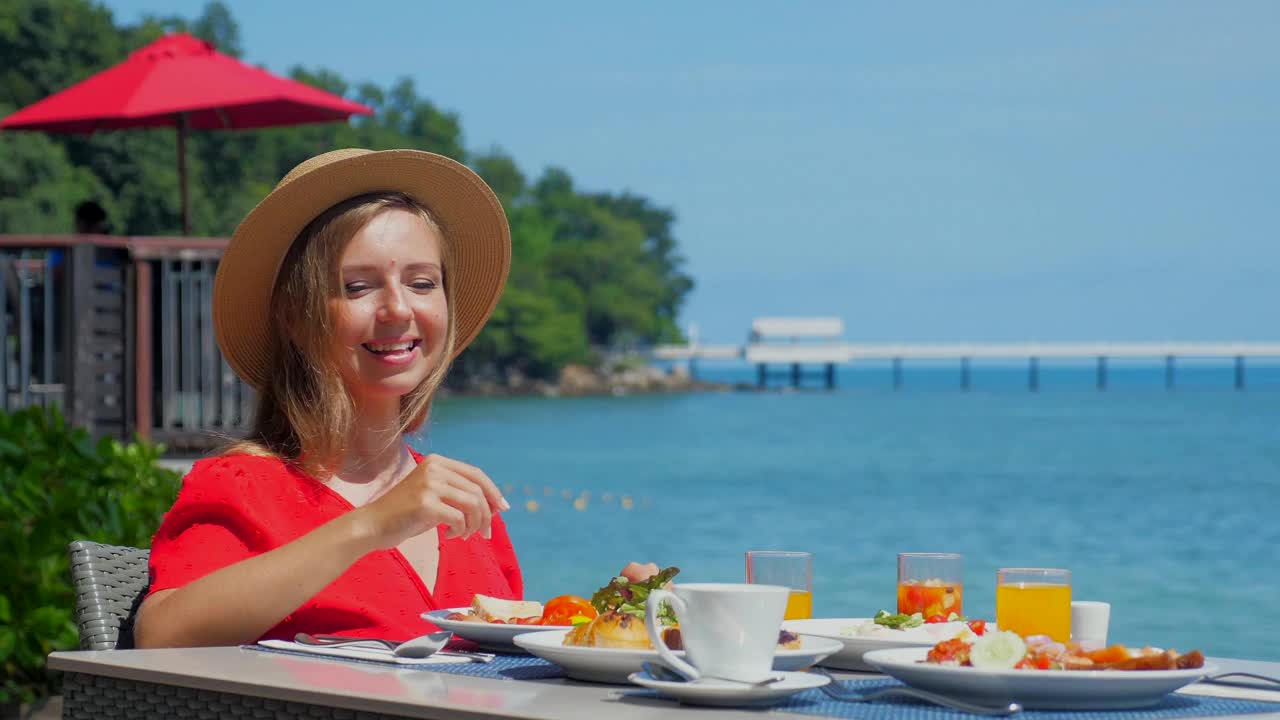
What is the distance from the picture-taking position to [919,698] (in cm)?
148

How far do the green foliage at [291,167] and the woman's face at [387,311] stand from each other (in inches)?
1565

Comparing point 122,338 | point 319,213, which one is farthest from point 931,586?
point 122,338

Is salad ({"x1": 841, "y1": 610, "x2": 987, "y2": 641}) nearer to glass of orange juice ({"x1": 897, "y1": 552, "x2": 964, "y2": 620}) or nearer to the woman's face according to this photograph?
glass of orange juice ({"x1": 897, "y1": 552, "x2": 964, "y2": 620})


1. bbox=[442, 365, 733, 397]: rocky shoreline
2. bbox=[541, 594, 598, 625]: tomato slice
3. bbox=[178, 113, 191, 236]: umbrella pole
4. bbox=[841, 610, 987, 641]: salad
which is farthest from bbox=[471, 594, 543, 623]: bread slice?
bbox=[442, 365, 733, 397]: rocky shoreline

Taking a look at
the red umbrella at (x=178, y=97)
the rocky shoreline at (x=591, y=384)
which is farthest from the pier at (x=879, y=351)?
the red umbrella at (x=178, y=97)

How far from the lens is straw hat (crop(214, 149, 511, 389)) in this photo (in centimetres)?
226

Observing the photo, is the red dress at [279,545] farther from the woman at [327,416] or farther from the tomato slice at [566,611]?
the tomato slice at [566,611]

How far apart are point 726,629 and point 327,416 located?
38.9 inches

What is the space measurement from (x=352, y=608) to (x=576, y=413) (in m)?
60.0

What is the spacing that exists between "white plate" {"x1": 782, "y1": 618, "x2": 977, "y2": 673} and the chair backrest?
932mm

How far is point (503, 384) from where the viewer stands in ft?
241

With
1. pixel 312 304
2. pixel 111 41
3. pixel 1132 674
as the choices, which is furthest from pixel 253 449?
pixel 111 41

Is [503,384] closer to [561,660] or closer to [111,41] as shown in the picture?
[111,41]

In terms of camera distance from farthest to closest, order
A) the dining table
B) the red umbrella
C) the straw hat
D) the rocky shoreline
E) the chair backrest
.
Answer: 1. the rocky shoreline
2. the red umbrella
3. the straw hat
4. the chair backrest
5. the dining table
